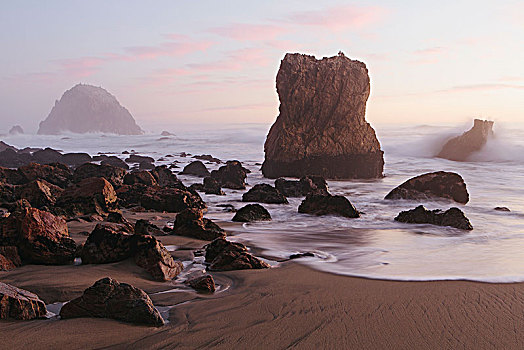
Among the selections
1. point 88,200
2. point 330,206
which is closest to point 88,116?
point 88,200

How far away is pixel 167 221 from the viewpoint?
7707mm

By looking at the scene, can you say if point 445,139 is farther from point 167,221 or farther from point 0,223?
point 0,223

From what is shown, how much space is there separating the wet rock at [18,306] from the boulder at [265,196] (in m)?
8.28

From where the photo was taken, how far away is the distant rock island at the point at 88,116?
13050 cm

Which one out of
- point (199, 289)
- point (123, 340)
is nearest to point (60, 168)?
point (199, 289)

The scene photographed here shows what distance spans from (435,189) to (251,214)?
6250 mm

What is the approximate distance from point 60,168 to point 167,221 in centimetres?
787

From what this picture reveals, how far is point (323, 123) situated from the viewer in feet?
59.9

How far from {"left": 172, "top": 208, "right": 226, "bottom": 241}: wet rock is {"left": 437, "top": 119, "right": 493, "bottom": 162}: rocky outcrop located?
26.3 m

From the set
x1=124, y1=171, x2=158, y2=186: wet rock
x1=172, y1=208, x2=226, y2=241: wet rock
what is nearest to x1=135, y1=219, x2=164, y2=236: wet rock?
x1=172, y1=208, x2=226, y2=241: wet rock

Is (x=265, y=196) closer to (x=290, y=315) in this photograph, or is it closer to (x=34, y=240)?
(x=34, y=240)

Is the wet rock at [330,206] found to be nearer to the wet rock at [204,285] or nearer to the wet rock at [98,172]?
the wet rock at [204,285]

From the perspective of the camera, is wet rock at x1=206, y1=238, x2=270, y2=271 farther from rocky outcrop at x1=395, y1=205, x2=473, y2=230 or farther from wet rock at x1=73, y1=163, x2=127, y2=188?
wet rock at x1=73, y1=163, x2=127, y2=188

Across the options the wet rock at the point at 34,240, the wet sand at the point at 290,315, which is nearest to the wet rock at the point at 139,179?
the wet rock at the point at 34,240
